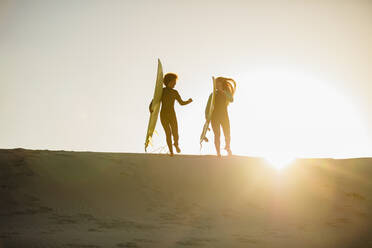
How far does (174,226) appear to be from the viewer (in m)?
5.48

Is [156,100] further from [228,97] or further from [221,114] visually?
[228,97]

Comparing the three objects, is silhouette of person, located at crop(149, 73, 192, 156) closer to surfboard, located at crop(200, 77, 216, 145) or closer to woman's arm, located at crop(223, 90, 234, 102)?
surfboard, located at crop(200, 77, 216, 145)

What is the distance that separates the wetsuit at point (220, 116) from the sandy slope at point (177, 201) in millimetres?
796

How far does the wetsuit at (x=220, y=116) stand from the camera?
9.37m

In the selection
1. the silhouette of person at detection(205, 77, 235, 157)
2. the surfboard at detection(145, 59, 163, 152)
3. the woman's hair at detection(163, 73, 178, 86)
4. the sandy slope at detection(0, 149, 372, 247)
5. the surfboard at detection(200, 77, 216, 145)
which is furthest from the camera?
the silhouette of person at detection(205, 77, 235, 157)

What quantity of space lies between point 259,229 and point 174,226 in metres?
1.12

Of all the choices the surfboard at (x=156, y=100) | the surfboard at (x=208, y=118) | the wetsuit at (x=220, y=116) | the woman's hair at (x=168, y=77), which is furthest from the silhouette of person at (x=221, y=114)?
the surfboard at (x=156, y=100)

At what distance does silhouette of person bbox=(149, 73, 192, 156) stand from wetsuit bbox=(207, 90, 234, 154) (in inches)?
30.5

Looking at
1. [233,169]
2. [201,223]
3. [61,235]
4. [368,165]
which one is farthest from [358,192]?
[61,235]

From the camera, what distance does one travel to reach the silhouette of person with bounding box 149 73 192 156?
888 centimetres

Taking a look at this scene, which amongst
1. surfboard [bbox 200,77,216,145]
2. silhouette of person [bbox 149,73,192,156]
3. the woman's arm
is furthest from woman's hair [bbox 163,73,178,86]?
the woman's arm

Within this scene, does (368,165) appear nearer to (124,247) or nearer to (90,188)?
(90,188)

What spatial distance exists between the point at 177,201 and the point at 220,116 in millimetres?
3218

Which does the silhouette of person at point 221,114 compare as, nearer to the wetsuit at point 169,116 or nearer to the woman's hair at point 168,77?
the wetsuit at point 169,116
